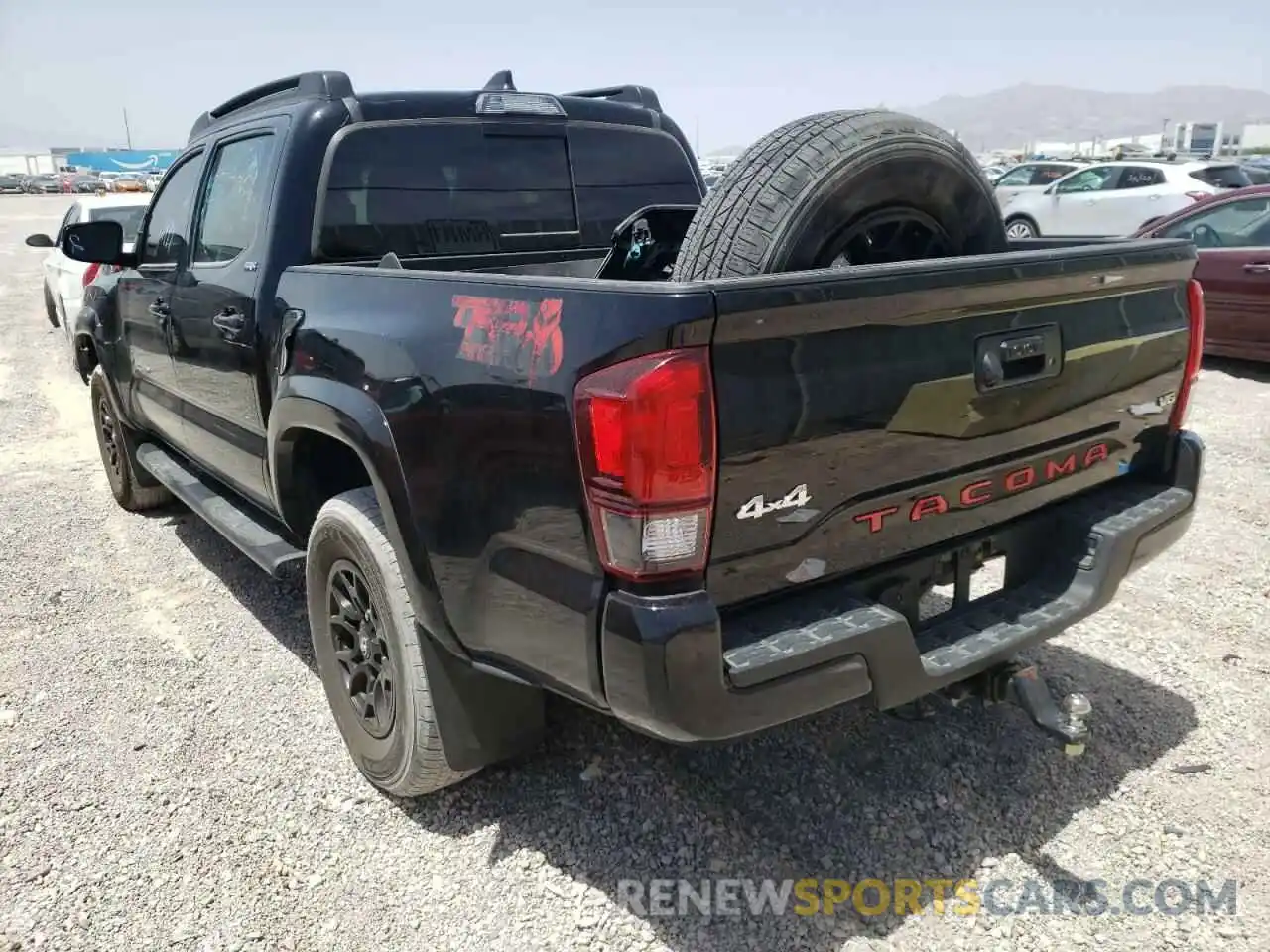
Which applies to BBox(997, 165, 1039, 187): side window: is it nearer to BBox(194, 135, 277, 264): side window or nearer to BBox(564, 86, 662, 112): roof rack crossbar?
BBox(564, 86, 662, 112): roof rack crossbar

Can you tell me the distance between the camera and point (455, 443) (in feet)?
7.06

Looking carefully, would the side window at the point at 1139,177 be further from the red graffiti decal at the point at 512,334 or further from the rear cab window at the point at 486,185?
the red graffiti decal at the point at 512,334

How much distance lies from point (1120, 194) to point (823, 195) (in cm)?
1400

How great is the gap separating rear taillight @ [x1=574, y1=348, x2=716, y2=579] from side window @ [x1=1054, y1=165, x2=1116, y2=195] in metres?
15.2

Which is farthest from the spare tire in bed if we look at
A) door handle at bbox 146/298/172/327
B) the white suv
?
the white suv

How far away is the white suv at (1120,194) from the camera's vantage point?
13766 mm

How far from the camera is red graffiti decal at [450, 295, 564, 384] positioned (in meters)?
1.91

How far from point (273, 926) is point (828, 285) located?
2.02 m

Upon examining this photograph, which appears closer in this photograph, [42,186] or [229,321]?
[229,321]

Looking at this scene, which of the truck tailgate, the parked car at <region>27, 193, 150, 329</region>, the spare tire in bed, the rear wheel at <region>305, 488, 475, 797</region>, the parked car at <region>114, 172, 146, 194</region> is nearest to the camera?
the truck tailgate

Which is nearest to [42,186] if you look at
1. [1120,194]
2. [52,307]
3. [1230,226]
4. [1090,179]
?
[52,307]

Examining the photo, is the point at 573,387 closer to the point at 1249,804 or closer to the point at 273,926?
the point at 273,926

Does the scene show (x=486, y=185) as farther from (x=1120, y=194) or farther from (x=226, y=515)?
(x=1120, y=194)

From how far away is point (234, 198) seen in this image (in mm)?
3611
